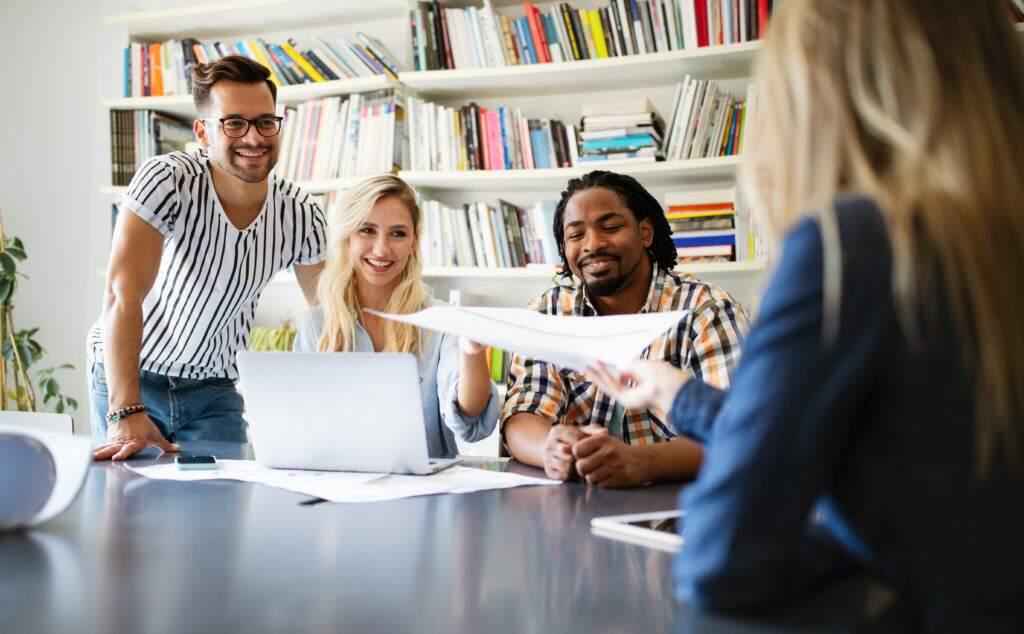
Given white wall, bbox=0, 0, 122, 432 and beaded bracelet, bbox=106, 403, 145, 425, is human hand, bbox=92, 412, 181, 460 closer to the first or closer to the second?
beaded bracelet, bbox=106, 403, 145, 425

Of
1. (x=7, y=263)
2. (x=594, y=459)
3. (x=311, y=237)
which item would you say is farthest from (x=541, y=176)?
(x=7, y=263)

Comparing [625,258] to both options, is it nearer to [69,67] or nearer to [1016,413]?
[1016,413]

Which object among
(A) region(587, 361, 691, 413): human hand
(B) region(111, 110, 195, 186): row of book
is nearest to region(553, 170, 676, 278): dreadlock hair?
(A) region(587, 361, 691, 413): human hand

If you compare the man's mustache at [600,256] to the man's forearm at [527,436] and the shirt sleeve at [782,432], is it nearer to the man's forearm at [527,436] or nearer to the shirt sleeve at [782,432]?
the man's forearm at [527,436]

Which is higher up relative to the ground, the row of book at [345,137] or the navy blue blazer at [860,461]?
the row of book at [345,137]

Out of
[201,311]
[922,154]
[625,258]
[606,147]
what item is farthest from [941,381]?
[606,147]

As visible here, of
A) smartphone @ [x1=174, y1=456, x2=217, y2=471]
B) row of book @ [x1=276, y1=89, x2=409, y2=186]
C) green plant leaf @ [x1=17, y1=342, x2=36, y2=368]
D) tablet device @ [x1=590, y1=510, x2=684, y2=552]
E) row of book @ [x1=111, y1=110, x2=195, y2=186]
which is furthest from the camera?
row of book @ [x1=111, y1=110, x2=195, y2=186]

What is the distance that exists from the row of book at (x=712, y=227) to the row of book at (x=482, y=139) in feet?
1.42

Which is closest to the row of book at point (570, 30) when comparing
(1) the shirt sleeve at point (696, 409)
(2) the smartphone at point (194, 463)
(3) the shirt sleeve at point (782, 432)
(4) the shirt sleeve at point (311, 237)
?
(4) the shirt sleeve at point (311, 237)

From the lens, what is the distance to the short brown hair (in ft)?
7.13

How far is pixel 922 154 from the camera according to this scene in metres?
0.58

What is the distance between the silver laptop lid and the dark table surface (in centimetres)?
19

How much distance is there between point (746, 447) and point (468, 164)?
2691 millimetres

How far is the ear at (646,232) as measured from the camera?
233cm
